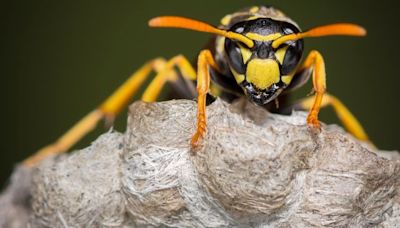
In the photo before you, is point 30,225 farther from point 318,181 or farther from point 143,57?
point 143,57

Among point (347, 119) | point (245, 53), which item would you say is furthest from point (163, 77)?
point (347, 119)

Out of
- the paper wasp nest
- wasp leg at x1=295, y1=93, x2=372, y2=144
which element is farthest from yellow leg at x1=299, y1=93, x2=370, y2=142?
the paper wasp nest

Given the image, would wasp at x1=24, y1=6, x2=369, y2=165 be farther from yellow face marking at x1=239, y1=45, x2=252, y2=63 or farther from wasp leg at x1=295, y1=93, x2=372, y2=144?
wasp leg at x1=295, y1=93, x2=372, y2=144

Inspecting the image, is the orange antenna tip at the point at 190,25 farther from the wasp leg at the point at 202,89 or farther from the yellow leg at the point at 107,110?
the yellow leg at the point at 107,110

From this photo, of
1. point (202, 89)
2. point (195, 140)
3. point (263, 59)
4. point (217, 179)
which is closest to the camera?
point (217, 179)

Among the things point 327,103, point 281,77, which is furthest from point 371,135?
point 281,77

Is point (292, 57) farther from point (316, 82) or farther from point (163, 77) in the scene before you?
point (163, 77)
